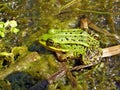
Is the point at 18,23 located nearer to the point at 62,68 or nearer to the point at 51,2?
the point at 51,2

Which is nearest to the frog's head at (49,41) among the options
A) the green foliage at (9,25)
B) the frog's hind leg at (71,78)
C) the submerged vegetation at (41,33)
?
the submerged vegetation at (41,33)

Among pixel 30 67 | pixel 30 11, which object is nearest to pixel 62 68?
pixel 30 67

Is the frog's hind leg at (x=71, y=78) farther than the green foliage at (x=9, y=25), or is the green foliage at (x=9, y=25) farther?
the green foliage at (x=9, y=25)

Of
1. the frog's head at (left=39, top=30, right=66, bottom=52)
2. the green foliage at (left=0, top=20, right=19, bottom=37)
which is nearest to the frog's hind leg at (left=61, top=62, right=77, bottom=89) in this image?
the frog's head at (left=39, top=30, right=66, bottom=52)

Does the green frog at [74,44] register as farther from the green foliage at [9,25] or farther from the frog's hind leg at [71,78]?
the green foliage at [9,25]

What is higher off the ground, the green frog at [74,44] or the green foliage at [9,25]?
the green foliage at [9,25]

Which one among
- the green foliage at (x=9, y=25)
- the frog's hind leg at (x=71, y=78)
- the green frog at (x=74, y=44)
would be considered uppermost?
the green foliage at (x=9, y=25)
